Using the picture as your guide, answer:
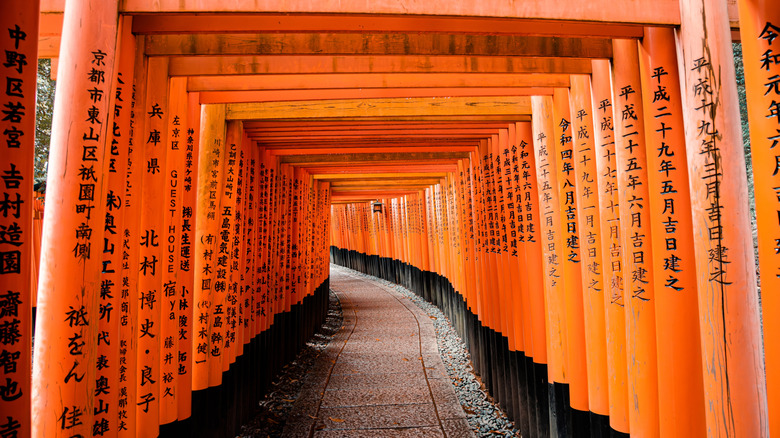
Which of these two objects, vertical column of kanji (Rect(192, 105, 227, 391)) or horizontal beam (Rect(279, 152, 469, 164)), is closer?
vertical column of kanji (Rect(192, 105, 227, 391))

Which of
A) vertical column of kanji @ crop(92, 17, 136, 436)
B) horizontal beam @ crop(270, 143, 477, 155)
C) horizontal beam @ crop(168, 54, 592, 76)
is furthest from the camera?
horizontal beam @ crop(270, 143, 477, 155)

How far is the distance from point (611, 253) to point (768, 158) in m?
1.16

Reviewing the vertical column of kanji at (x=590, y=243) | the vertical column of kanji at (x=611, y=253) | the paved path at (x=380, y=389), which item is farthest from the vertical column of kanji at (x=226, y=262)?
the vertical column of kanji at (x=611, y=253)

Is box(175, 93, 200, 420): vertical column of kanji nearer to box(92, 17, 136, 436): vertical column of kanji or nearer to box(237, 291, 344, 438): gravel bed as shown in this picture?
box(92, 17, 136, 436): vertical column of kanji

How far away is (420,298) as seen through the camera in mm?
15320

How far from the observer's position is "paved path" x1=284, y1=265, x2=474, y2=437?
17.9 feet

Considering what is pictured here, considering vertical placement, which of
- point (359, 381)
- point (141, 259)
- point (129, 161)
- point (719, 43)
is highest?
point (719, 43)

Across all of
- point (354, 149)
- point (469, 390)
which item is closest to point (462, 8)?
point (354, 149)

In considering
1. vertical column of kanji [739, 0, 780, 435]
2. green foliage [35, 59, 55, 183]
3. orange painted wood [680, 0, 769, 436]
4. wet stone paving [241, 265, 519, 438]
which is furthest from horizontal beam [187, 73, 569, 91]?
green foliage [35, 59, 55, 183]

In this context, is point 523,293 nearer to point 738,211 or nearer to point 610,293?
point 610,293

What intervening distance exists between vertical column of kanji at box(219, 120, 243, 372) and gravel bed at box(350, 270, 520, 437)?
3010 millimetres

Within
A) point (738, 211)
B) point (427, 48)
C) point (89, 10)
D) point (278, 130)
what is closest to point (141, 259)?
point (89, 10)

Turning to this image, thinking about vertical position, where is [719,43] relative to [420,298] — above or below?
above

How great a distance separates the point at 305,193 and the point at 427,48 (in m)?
7.19
